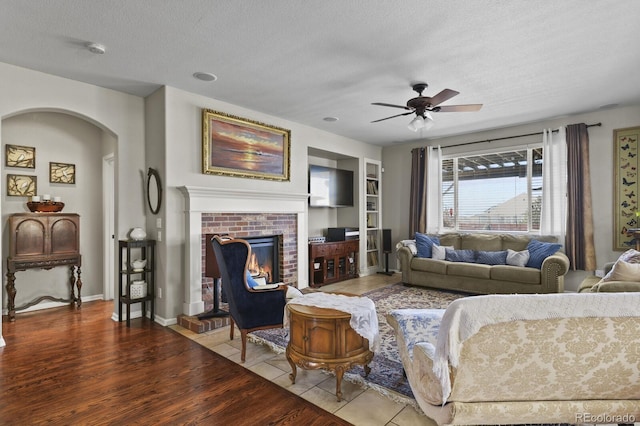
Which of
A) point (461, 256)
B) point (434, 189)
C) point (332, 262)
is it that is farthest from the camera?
point (434, 189)

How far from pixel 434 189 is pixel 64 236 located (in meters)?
5.84

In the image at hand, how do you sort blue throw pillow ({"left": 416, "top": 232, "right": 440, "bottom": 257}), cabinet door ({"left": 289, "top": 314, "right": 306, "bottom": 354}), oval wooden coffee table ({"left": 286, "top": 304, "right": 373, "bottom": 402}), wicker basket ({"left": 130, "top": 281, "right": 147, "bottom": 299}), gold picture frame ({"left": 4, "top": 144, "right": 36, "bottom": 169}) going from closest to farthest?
oval wooden coffee table ({"left": 286, "top": 304, "right": 373, "bottom": 402})
cabinet door ({"left": 289, "top": 314, "right": 306, "bottom": 354})
wicker basket ({"left": 130, "top": 281, "right": 147, "bottom": 299})
gold picture frame ({"left": 4, "top": 144, "right": 36, "bottom": 169})
blue throw pillow ({"left": 416, "top": 232, "right": 440, "bottom": 257})

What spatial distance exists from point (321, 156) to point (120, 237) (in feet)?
12.3

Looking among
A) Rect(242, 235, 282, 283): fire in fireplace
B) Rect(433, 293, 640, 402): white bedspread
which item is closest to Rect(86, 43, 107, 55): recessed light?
Rect(242, 235, 282, 283): fire in fireplace

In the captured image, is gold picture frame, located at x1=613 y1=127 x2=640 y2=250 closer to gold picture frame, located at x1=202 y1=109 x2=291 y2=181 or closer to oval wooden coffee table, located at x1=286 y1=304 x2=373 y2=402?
oval wooden coffee table, located at x1=286 y1=304 x2=373 y2=402

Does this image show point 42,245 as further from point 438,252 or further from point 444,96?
point 438,252

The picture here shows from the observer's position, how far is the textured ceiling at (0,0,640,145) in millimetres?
2338

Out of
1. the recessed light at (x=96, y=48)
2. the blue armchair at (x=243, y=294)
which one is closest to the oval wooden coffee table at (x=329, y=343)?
the blue armchair at (x=243, y=294)

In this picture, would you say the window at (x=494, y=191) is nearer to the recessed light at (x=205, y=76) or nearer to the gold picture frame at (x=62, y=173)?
the recessed light at (x=205, y=76)

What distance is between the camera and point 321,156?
643 centimetres

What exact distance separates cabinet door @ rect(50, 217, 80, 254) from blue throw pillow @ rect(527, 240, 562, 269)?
6.15 m

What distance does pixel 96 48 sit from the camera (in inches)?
111

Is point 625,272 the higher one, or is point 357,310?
point 625,272

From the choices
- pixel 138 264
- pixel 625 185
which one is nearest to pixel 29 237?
pixel 138 264
